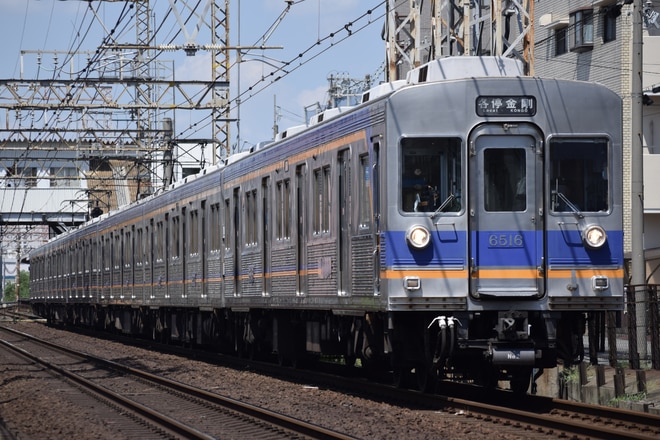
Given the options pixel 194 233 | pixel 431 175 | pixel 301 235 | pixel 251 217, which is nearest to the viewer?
pixel 431 175

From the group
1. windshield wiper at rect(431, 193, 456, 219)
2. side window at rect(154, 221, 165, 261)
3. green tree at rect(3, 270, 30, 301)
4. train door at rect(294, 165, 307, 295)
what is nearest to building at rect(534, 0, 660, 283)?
side window at rect(154, 221, 165, 261)

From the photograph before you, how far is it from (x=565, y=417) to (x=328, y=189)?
4.45 metres

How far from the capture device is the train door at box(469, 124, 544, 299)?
40.9 feet

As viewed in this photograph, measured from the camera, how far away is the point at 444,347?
12.2 metres

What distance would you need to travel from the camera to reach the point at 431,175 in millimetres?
12641

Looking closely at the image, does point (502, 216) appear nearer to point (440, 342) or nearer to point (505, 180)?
point (505, 180)

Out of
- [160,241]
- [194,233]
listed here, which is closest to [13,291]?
[160,241]

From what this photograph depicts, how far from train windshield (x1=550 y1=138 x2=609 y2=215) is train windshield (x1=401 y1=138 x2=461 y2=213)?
3.21 ft

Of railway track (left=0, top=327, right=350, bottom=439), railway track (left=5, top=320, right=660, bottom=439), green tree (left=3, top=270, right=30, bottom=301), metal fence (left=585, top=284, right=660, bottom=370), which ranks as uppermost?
metal fence (left=585, top=284, right=660, bottom=370)

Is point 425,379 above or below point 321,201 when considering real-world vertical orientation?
below

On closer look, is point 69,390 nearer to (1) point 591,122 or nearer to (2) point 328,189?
(2) point 328,189

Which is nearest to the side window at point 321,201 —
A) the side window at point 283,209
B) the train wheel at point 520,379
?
the side window at point 283,209

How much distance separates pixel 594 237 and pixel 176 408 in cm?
499

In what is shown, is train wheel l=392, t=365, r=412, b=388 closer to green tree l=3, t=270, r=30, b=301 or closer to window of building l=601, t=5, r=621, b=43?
window of building l=601, t=5, r=621, b=43
